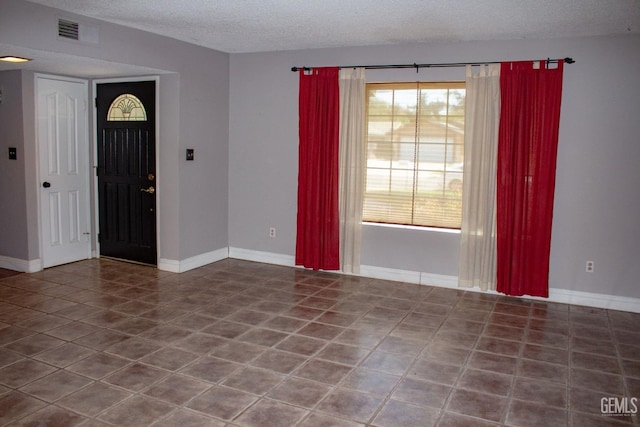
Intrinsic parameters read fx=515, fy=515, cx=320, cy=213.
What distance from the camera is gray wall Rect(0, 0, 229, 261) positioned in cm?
520

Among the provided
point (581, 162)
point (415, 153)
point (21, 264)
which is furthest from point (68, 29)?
point (581, 162)

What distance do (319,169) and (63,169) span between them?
2.97 metres

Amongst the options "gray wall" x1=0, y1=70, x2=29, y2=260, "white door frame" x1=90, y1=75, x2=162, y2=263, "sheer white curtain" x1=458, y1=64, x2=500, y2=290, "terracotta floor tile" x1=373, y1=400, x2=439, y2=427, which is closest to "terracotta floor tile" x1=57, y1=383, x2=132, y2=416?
"terracotta floor tile" x1=373, y1=400, x2=439, y2=427

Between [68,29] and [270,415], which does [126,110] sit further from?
[270,415]

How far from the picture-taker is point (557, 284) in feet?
16.6

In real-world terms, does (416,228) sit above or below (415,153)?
below

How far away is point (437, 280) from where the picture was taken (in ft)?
18.2

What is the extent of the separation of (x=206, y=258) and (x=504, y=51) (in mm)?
4028

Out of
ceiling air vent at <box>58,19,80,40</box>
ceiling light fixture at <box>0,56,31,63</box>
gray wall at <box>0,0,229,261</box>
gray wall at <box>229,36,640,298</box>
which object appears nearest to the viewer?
ceiling air vent at <box>58,19,80,40</box>

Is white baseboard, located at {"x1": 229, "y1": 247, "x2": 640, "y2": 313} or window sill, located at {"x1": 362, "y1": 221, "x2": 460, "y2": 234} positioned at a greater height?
window sill, located at {"x1": 362, "y1": 221, "x2": 460, "y2": 234}

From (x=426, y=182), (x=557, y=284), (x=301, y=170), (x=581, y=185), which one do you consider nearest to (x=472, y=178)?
(x=426, y=182)

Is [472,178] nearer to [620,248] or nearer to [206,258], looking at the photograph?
[620,248]

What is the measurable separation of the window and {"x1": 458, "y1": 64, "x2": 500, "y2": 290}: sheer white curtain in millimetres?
165

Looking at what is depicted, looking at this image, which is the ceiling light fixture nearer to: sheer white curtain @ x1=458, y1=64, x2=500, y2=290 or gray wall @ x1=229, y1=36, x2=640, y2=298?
gray wall @ x1=229, y1=36, x2=640, y2=298
